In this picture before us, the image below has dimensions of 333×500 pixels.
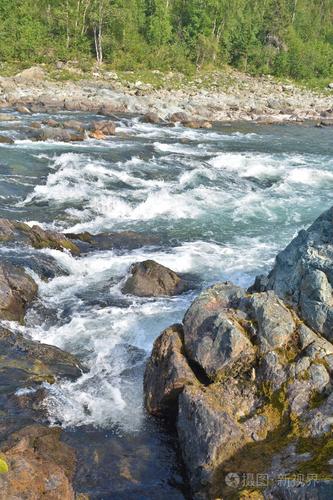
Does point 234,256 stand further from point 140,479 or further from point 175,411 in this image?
point 140,479

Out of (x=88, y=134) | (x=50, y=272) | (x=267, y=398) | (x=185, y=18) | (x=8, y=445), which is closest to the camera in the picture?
(x=8, y=445)

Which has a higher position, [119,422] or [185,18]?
[185,18]

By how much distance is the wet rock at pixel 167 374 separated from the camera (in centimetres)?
990

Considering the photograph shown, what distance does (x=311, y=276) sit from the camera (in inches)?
437

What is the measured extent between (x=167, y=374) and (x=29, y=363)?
3.55 metres

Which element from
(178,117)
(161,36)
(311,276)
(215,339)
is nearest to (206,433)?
(215,339)

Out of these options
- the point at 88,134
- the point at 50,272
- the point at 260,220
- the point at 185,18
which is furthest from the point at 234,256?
the point at 185,18

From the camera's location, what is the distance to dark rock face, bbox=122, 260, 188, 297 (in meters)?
15.5

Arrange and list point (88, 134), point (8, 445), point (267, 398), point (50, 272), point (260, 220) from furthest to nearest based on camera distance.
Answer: point (88, 134) → point (260, 220) → point (50, 272) → point (267, 398) → point (8, 445)

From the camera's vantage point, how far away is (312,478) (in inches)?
269

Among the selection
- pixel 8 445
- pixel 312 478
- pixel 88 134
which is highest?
pixel 312 478

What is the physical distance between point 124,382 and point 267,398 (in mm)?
3609

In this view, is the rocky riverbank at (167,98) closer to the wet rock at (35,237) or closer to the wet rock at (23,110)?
the wet rock at (23,110)

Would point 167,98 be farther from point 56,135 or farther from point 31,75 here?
point 56,135
